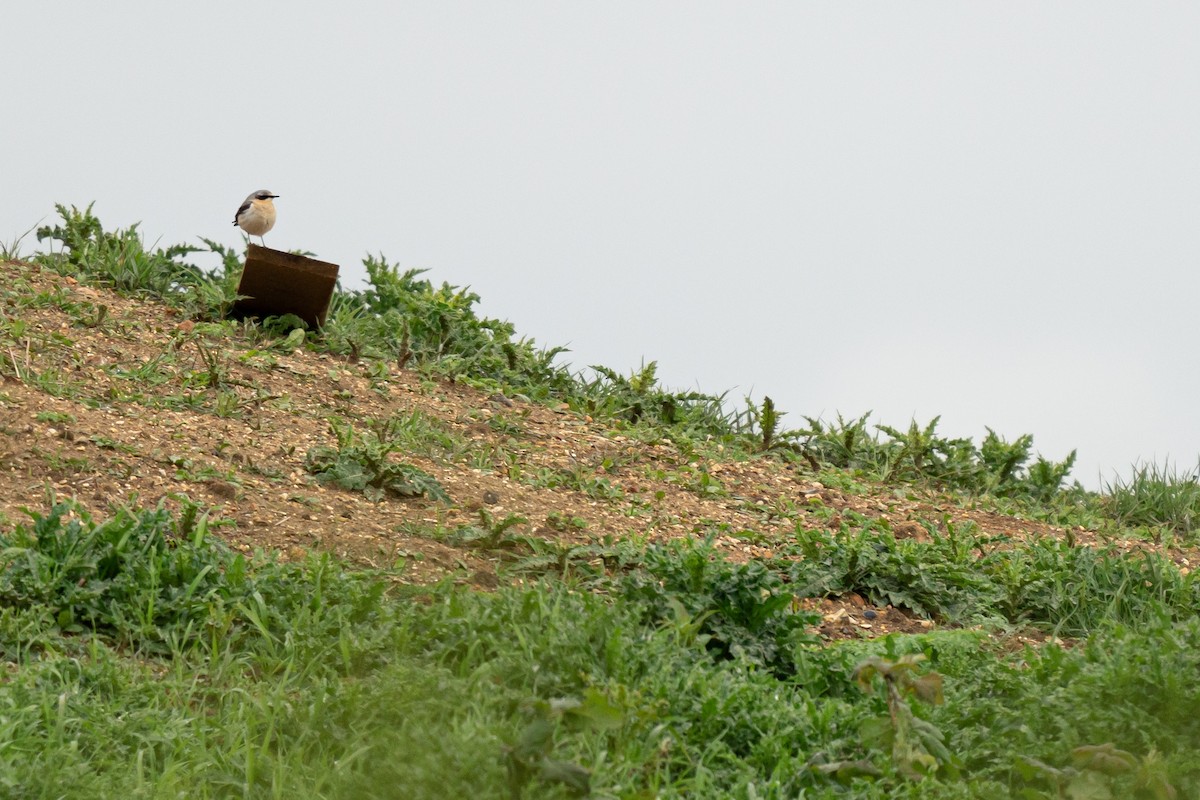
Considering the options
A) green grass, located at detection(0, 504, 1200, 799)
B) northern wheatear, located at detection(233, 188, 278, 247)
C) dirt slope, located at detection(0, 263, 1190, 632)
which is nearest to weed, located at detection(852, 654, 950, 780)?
green grass, located at detection(0, 504, 1200, 799)

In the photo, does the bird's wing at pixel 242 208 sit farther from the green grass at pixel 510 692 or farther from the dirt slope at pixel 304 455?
the green grass at pixel 510 692

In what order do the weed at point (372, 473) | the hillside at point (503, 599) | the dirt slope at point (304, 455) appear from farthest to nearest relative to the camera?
the weed at point (372, 473) < the dirt slope at point (304, 455) < the hillside at point (503, 599)

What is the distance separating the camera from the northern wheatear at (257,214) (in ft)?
Answer: 33.1

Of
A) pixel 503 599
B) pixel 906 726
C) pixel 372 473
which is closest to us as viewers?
pixel 906 726

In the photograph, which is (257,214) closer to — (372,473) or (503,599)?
(372,473)

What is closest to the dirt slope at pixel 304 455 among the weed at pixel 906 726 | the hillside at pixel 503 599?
the hillside at pixel 503 599

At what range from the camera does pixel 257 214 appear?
10.1 m

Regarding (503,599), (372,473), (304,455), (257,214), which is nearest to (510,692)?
(503,599)

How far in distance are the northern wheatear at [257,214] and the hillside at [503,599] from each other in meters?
1.30

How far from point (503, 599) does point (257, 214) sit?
644 centimetres

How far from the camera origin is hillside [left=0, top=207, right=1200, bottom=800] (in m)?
3.65

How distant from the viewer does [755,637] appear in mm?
4598

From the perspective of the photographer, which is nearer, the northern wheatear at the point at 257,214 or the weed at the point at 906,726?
the weed at the point at 906,726

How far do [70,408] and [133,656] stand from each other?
251 cm
